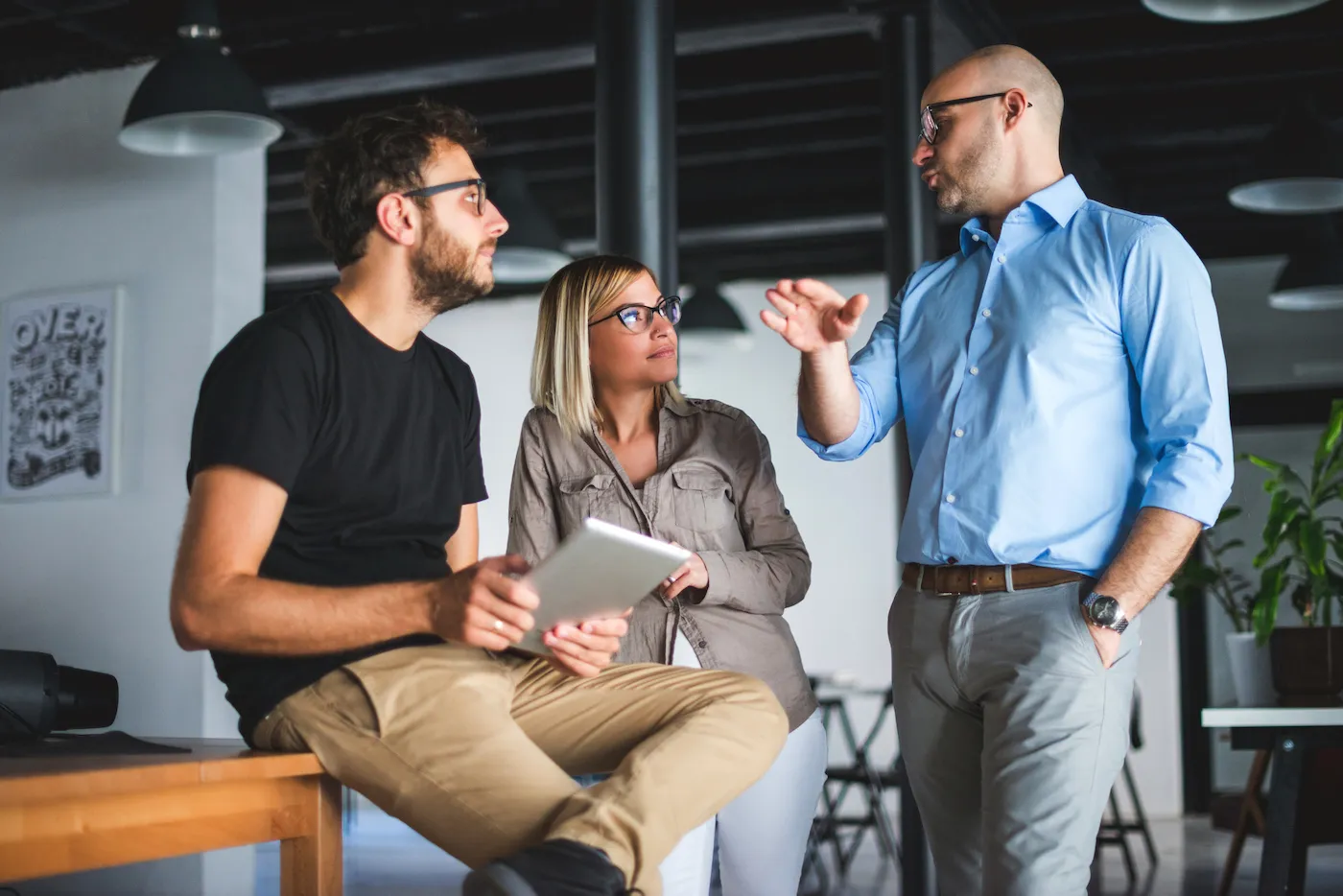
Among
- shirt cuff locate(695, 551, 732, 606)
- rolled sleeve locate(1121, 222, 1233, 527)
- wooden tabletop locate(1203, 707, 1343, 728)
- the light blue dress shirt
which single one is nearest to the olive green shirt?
shirt cuff locate(695, 551, 732, 606)

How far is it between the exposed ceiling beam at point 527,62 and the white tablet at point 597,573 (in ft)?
12.5

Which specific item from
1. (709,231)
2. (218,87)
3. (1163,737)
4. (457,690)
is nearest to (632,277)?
(457,690)

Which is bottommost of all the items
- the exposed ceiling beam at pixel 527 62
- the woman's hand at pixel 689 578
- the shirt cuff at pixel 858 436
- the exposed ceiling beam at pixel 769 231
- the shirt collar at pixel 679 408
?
the woman's hand at pixel 689 578

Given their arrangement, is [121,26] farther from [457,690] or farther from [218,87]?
[457,690]

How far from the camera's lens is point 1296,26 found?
576 cm

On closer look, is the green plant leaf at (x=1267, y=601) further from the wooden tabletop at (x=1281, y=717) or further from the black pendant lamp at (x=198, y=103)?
the black pendant lamp at (x=198, y=103)

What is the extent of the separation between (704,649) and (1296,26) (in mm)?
4682

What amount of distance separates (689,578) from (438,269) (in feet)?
2.36

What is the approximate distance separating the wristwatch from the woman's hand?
70 cm

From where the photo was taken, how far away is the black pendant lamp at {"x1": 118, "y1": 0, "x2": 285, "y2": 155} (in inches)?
165

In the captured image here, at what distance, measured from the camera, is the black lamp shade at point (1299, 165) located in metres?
5.40

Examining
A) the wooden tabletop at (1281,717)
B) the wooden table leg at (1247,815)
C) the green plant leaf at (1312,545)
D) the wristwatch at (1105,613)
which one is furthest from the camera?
→ the wooden table leg at (1247,815)

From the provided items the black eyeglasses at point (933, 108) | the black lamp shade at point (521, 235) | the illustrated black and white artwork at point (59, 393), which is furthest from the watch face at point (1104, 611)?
the black lamp shade at point (521, 235)

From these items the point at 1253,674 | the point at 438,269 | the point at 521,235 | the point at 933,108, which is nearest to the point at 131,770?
the point at 438,269
